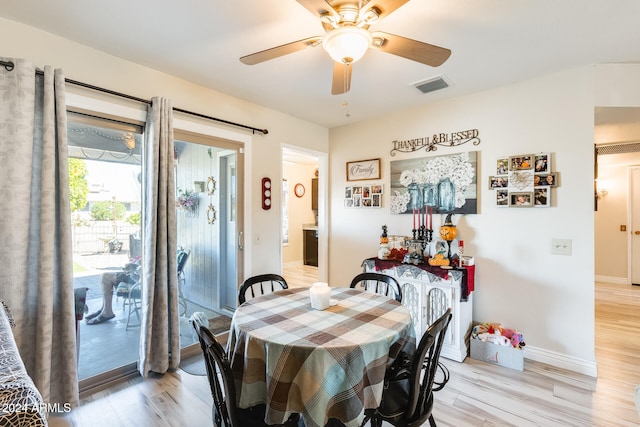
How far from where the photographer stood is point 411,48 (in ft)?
5.10

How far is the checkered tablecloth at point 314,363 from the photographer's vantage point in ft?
4.11

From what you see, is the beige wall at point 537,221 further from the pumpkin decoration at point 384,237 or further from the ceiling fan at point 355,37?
the ceiling fan at point 355,37

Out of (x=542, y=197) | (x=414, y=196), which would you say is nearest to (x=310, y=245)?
(x=414, y=196)

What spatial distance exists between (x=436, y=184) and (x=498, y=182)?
22.4 inches

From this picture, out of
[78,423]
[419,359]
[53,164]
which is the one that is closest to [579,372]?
[419,359]

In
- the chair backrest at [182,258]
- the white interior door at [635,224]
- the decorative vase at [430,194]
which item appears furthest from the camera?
the white interior door at [635,224]

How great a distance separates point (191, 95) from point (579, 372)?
4.08m

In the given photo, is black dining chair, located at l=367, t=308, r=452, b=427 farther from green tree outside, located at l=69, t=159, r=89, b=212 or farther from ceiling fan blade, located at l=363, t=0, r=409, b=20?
green tree outside, located at l=69, t=159, r=89, b=212

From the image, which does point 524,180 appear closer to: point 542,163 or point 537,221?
point 542,163

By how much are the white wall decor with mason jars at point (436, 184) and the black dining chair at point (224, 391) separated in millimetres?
2452

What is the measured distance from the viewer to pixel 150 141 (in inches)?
93.0

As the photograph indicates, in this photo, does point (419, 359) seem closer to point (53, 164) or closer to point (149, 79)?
point (53, 164)

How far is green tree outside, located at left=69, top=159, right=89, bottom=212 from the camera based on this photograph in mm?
2180

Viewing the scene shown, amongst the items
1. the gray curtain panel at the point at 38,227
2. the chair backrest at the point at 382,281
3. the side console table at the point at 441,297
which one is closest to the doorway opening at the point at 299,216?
the side console table at the point at 441,297
